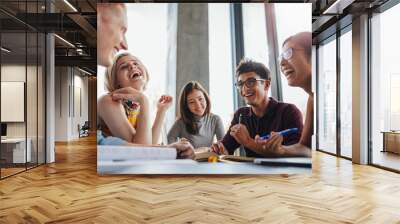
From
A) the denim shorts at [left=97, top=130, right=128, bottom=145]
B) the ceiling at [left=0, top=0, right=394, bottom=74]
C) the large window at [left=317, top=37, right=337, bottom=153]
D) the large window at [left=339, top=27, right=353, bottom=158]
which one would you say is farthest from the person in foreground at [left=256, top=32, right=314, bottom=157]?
the large window at [left=317, top=37, right=337, bottom=153]

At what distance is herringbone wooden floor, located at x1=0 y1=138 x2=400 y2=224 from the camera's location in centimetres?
370

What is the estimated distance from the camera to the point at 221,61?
19.8 feet

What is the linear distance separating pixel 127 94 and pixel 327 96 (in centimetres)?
626

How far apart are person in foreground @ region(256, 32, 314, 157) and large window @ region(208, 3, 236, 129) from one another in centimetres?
79

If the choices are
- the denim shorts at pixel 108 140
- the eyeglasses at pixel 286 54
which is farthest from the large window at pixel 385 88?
the denim shorts at pixel 108 140

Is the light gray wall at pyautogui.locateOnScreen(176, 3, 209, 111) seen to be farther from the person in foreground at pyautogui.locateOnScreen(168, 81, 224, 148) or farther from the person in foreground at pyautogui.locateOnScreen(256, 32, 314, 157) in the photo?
the person in foreground at pyautogui.locateOnScreen(256, 32, 314, 157)

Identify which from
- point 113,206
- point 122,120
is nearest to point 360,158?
point 122,120

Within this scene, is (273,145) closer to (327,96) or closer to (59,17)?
(327,96)

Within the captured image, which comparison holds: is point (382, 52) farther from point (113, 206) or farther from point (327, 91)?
point (113, 206)

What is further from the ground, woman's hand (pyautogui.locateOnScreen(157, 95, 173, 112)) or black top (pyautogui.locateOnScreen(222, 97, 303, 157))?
woman's hand (pyautogui.locateOnScreen(157, 95, 173, 112))

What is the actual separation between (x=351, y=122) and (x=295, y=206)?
4792 mm

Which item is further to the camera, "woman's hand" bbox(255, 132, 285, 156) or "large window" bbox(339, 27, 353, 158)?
"large window" bbox(339, 27, 353, 158)

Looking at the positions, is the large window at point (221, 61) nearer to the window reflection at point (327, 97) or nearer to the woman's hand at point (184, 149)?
the woman's hand at point (184, 149)

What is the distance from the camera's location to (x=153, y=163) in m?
5.98
